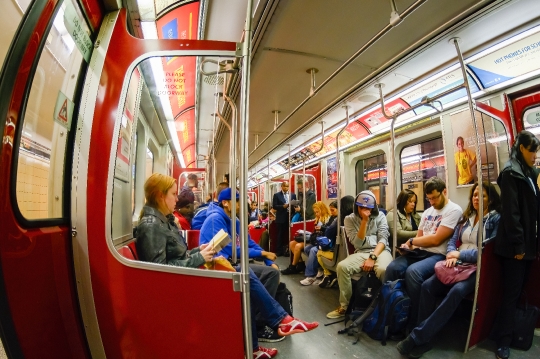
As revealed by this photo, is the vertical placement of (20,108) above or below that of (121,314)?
above

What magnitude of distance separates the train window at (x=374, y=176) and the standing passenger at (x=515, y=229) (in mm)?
3198

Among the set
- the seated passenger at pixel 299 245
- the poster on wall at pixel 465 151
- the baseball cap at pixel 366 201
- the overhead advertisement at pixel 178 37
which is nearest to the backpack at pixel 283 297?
the baseball cap at pixel 366 201

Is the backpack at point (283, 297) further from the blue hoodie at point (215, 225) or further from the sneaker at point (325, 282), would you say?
the sneaker at point (325, 282)

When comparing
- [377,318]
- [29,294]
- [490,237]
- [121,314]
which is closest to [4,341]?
[29,294]

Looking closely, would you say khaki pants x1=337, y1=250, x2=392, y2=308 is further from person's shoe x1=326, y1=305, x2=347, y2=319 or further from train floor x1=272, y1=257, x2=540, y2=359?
train floor x1=272, y1=257, x2=540, y2=359

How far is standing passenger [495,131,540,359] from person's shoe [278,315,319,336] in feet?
6.11

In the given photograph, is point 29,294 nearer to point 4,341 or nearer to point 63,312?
point 4,341

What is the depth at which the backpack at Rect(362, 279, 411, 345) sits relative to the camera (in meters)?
2.80

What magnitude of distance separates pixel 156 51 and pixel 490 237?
3.30 m

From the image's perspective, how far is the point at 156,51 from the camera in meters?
1.61

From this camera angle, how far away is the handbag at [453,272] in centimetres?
255

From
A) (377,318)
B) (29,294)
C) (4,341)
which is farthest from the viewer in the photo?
(377,318)

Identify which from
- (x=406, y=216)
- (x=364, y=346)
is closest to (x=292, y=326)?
(x=364, y=346)

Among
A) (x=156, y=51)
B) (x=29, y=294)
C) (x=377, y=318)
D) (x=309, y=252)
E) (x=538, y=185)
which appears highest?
(x=156, y=51)
